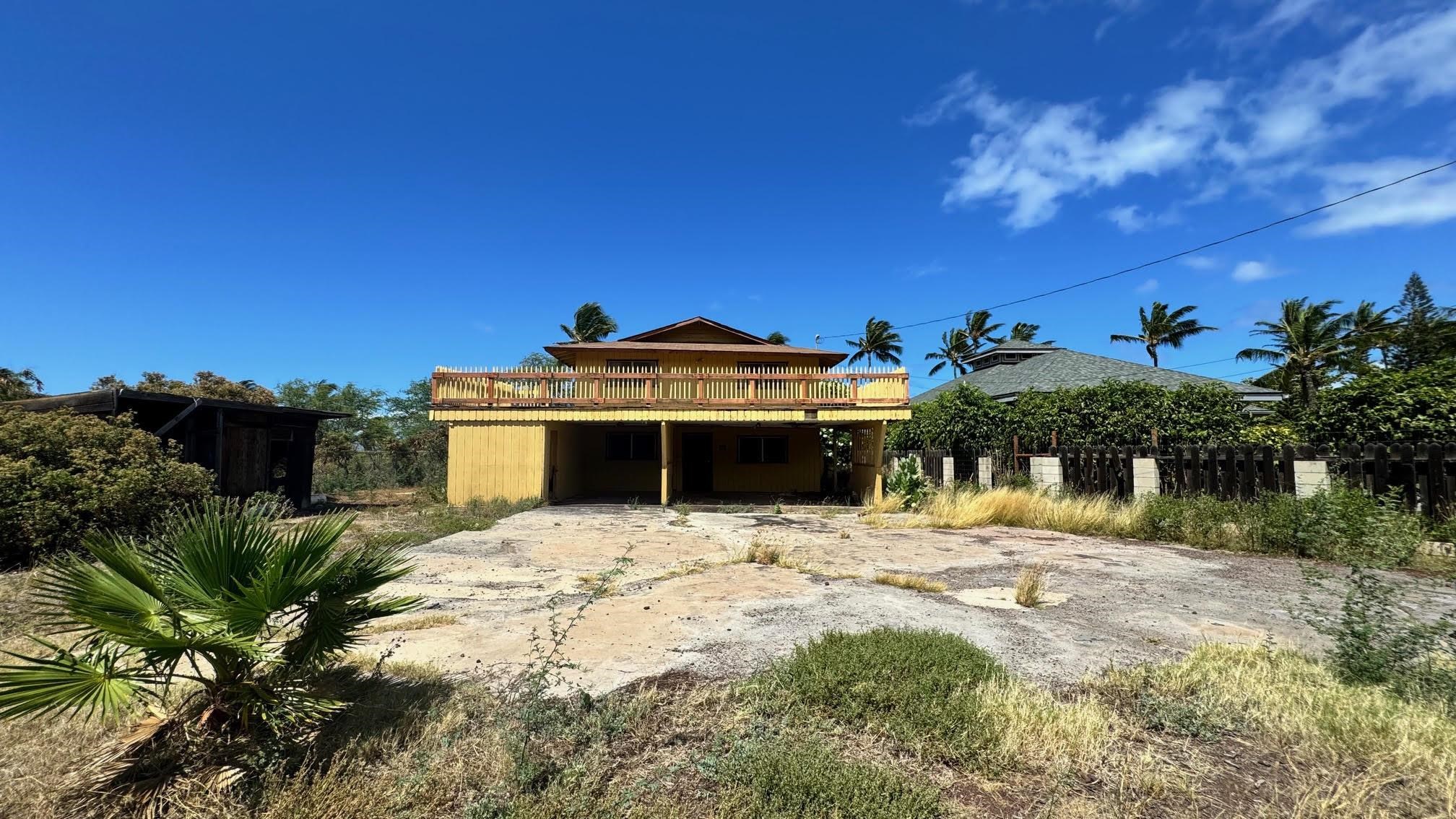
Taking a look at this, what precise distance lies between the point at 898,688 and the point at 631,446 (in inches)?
653

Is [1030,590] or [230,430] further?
[230,430]

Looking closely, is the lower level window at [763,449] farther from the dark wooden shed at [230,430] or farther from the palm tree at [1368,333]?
the palm tree at [1368,333]

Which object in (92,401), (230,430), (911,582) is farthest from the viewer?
(230,430)

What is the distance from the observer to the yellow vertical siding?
15.1 m

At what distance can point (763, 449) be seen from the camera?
19.4 metres

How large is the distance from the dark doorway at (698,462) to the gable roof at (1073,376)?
322 inches

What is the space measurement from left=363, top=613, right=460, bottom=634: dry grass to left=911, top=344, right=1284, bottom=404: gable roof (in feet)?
57.0

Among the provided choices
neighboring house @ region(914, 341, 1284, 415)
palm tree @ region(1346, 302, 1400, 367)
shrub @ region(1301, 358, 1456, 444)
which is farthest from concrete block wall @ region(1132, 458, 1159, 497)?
palm tree @ region(1346, 302, 1400, 367)

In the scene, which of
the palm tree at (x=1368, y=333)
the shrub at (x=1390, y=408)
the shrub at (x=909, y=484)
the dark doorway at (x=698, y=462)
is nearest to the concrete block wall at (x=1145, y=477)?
the shrub at (x=1390, y=408)

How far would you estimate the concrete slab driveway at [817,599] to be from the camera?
4.15m

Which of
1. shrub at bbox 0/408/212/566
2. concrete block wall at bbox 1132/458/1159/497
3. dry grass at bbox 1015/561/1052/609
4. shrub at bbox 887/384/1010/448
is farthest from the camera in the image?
shrub at bbox 887/384/1010/448

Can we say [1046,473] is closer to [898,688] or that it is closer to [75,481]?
[898,688]

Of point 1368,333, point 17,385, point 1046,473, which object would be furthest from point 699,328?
point 1368,333

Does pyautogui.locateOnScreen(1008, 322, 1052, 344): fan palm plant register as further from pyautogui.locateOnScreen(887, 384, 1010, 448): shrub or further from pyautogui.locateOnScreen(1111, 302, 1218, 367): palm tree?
pyautogui.locateOnScreen(887, 384, 1010, 448): shrub
